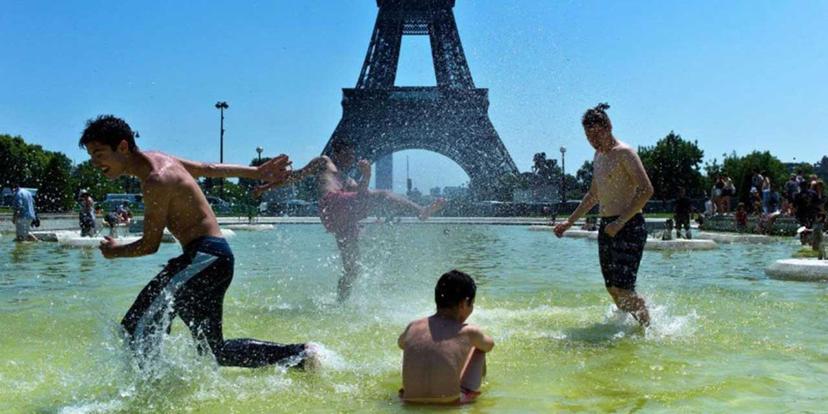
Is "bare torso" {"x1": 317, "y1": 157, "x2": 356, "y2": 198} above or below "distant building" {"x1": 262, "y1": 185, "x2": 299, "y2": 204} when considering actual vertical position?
below

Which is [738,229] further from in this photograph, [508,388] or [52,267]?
[508,388]

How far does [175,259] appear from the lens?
4.32m

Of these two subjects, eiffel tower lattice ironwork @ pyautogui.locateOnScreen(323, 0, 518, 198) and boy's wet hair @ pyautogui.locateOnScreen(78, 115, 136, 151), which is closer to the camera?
boy's wet hair @ pyautogui.locateOnScreen(78, 115, 136, 151)

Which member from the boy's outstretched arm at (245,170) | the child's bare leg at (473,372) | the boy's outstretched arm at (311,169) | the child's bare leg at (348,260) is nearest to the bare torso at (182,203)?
the boy's outstretched arm at (245,170)

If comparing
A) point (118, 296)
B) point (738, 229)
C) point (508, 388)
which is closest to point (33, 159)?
point (738, 229)

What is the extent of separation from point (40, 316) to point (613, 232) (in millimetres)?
5189

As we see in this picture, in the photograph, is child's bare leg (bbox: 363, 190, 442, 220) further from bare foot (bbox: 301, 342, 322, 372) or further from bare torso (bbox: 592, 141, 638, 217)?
bare foot (bbox: 301, 342, 322, 372)

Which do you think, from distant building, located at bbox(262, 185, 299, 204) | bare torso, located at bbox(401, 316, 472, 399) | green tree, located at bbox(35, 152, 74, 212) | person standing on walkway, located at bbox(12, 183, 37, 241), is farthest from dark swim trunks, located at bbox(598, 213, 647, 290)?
green tree, located at bbox(35, 152, 74, 212)

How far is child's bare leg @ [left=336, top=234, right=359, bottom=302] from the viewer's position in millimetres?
7422

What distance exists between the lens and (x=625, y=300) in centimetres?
593

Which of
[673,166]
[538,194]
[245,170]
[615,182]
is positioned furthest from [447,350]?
[673,166]

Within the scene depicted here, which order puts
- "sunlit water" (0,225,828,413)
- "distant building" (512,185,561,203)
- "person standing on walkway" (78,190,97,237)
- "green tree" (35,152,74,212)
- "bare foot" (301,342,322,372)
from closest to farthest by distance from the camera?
1. "sunlit water" (0,225,828,413)
2. "bare foot" (301,342,322,372)
3. "person standing on walkway" (78,190,97,237)
4. "green tree" (35,152,74,212)
5. "distant building" (512,185,561,203)

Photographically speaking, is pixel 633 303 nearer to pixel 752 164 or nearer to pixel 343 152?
pixel 343 152

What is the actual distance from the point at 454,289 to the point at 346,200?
3593mm
